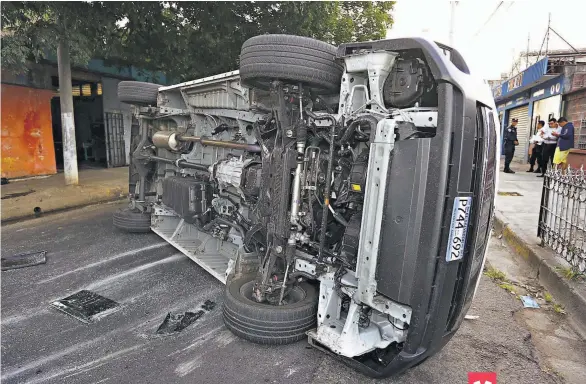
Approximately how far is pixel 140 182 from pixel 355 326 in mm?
4413

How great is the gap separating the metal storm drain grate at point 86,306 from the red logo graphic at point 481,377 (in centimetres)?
285

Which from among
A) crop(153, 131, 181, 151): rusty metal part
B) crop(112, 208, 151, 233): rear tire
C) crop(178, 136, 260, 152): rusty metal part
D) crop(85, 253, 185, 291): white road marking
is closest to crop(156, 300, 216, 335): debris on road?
crop(85, 253, 185, 291): white road marking

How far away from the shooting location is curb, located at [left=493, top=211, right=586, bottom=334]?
3.41 metres

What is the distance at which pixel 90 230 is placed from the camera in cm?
587

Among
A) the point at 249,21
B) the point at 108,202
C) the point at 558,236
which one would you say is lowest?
the point at 108,202

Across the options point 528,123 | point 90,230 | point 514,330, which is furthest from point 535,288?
point 528,123

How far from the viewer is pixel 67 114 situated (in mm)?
8562

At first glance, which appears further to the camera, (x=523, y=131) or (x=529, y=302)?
(x=523, y=131)

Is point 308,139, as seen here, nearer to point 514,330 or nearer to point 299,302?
point 299,302

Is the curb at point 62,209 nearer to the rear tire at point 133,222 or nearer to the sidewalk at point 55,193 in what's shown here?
the sidewalk at point 55,193

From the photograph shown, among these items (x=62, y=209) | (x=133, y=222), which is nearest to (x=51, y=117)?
(x=62, y=209)

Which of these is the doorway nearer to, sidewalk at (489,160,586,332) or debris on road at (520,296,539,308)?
sidewalk at (489,160,586,332)

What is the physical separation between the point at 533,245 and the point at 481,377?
2.88 metres

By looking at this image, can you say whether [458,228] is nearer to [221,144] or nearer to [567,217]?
[221,144]
